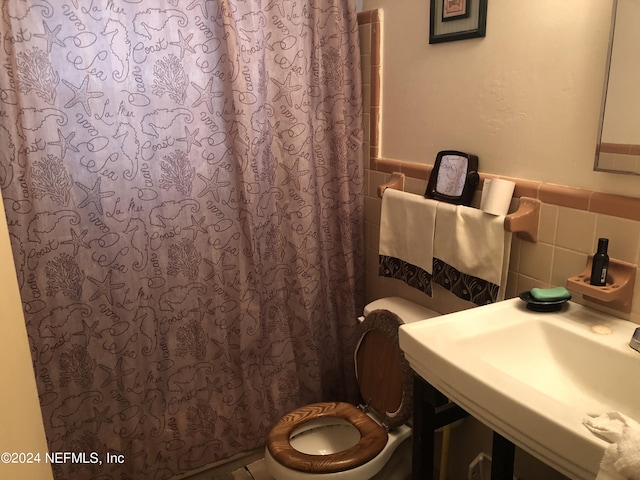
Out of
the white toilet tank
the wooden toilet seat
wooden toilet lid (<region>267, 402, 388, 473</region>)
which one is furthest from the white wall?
wooden toilet lid (<region>267, 402, 388, 473</region>)

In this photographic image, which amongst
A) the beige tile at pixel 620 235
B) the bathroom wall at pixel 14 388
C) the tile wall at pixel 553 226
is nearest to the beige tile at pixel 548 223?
the tile wall at pixel 553 226

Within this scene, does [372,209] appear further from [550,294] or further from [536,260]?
[550,294]

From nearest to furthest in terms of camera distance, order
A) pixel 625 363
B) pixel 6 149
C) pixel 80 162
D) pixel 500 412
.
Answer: pixel 500 412 → pixel 625 363 → pixel 6 149 → pixel 80 162

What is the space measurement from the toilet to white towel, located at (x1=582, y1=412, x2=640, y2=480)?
2.66 feet

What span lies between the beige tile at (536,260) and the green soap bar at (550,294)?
95 millimetres

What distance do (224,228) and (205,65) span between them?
1.82ft

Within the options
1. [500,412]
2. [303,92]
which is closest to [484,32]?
[303,92]

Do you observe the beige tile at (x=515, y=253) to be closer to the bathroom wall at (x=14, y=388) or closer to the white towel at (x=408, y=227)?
the white towel at (x=408, y=227)

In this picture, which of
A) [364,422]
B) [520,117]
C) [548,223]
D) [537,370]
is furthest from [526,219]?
[364,422]

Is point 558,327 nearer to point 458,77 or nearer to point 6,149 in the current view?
point 458,77

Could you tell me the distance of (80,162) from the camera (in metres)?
1.53

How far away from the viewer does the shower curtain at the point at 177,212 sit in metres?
1.48

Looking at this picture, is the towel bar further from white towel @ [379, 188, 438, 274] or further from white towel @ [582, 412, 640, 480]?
white towel @ [582, 412, 640, 480]

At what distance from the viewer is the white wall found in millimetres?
1230
